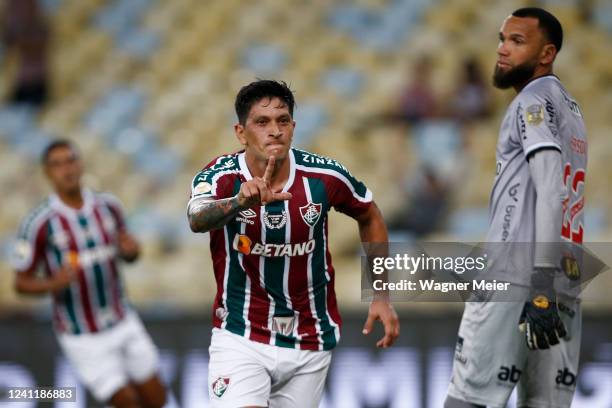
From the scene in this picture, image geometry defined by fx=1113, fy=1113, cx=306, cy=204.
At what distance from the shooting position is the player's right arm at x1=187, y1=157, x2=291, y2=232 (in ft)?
13.4

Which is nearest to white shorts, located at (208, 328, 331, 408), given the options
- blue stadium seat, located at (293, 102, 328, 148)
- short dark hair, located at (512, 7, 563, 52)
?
short dark hair, located at (512, 7, 563, 52)

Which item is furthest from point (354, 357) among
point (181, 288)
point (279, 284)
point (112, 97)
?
point (112, 97)

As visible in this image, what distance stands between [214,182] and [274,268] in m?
0.46

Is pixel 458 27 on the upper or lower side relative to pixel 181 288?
upper

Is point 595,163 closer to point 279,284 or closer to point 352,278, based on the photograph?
point 352,278

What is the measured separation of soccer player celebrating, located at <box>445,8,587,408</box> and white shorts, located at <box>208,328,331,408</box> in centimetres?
67

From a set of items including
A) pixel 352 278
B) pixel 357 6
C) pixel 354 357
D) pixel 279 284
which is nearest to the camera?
pixel 279 284

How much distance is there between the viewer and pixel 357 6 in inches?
491

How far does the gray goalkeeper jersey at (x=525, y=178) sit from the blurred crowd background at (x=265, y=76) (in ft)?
12.8

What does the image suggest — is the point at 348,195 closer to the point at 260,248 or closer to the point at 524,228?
the point at 260,248

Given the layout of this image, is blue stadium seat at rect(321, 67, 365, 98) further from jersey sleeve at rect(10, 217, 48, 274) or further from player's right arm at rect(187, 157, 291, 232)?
player's right arm at rect(187, 157, 291, 232)

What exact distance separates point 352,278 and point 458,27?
3450 millimetres

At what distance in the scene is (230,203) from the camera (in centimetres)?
421

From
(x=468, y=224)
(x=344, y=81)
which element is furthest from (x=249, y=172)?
(x=344, y=81)
